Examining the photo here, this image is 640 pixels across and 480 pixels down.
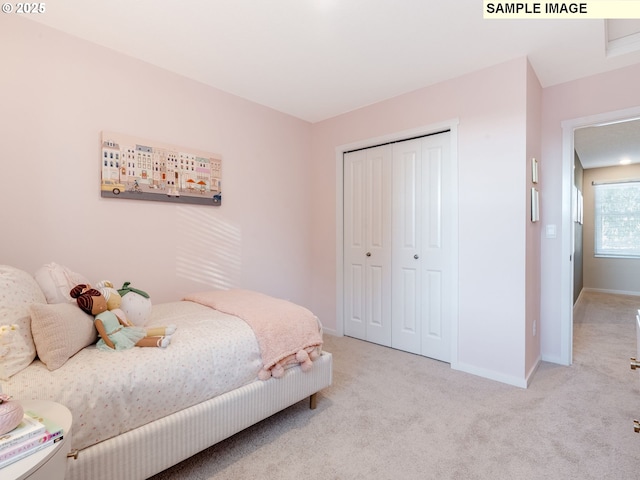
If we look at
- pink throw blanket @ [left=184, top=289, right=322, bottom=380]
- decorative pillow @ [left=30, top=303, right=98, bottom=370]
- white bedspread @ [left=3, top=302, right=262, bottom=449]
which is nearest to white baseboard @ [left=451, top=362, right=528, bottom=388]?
pink throw blanket @ [left=184, top=289, right=322, bottom=380]

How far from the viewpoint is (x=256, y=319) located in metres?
1.91

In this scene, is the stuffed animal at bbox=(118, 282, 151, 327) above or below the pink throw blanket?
above

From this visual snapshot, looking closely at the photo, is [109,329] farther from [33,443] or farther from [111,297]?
[33,443]

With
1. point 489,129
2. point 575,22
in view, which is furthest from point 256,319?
point 575,22

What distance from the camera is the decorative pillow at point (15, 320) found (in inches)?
47.7

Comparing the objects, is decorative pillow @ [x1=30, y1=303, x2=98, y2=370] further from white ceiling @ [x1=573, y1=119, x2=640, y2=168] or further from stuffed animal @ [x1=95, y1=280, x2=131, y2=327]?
white ceiling @ [x1=573, y1=119, x2=640, y2=168]

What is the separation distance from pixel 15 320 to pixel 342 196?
2.98 metres

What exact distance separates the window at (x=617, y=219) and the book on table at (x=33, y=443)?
8.19 metres

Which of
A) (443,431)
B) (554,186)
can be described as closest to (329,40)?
(554,186)

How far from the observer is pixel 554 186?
2.92 m

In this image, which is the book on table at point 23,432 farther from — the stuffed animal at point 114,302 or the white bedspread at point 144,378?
the stuffed animal at point 114,302

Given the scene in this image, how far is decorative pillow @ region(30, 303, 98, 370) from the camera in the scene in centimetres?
128

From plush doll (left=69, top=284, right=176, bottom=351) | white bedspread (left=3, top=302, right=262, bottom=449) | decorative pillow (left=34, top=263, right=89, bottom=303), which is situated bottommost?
white bedspread (left=3, top=302, right=262, bottom=449)

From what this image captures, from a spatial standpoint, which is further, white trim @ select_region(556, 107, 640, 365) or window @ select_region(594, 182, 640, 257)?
window @ select_region(594, 182, 640, 257)
